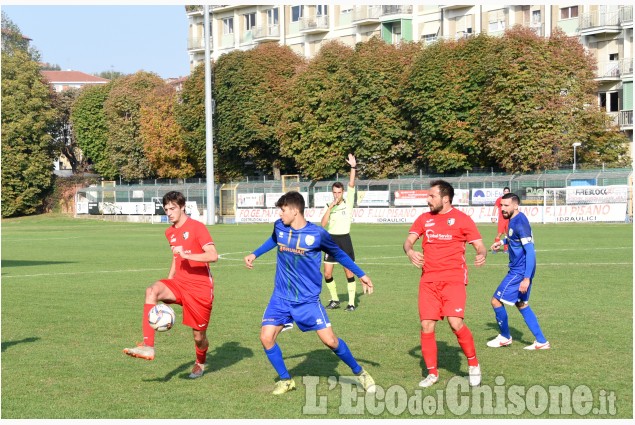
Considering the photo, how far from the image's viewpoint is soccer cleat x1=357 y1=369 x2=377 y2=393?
10.4m

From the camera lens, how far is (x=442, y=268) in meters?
11.0

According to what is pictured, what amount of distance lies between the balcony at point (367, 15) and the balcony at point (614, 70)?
1955 centimetres

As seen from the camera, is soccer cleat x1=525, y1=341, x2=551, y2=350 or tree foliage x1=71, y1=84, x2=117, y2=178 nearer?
soccer cleat x1=525, y1=341, x2=551, y2=350

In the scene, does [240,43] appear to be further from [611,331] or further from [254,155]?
[611,331]

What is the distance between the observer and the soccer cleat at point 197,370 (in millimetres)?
11312

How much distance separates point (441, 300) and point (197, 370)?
290 cm

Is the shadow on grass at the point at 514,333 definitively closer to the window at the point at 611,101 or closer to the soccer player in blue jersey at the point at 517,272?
the soccer player in blue jersey at the point at 517,272

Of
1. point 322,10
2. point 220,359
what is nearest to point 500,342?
point 220,359

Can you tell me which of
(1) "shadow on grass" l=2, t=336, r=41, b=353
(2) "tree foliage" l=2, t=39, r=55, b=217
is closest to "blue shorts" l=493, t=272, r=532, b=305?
(1) "shadow on grass" l=2, t=336, r=41, b=353

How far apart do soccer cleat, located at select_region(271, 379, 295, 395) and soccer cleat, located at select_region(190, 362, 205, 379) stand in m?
1.22

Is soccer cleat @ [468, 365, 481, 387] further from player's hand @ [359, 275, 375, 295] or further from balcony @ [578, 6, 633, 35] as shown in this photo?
balcony @ [578, 6, 633, 35]

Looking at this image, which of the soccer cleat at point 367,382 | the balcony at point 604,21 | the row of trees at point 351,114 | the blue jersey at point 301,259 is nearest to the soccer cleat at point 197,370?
the blue jersey at point 301,259

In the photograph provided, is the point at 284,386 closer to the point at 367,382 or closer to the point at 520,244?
the point at 367,382
